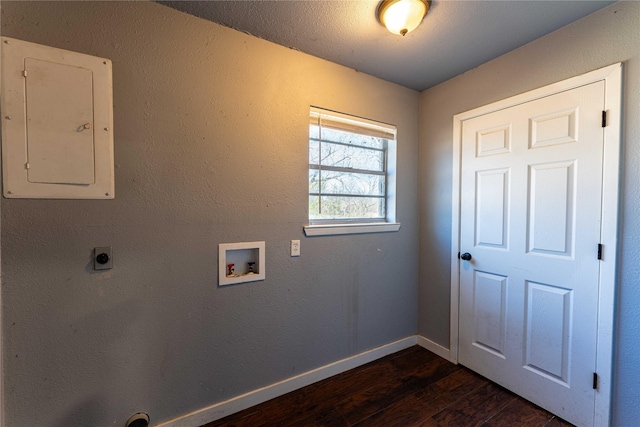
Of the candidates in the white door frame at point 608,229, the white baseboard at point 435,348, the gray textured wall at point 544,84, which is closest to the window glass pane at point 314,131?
the gray textured wall at point 544,84

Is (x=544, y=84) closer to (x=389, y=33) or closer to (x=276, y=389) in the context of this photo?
(x=389, y=33)

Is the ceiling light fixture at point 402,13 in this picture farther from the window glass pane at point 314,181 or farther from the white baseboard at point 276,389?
the white baseboard at point 276,389

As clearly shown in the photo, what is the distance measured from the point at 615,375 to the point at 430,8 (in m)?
2.27

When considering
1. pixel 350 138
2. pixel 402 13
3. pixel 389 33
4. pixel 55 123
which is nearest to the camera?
pixel 55 123

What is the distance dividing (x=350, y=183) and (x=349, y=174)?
76mm

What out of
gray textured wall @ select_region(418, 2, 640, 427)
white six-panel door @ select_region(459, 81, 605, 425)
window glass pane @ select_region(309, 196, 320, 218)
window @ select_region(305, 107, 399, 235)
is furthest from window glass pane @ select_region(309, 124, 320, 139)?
white six-panel door @ select_region(459, 81, 605, 425)

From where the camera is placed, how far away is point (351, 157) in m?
2.15

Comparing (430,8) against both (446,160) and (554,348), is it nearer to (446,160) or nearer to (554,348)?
(446,160)

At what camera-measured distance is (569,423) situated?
155 cm

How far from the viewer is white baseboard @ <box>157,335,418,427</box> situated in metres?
1.53

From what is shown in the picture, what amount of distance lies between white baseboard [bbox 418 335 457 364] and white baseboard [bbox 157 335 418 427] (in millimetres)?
205

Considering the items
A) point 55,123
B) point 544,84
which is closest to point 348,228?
point 544,84

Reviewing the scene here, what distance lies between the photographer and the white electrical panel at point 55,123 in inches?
44.3

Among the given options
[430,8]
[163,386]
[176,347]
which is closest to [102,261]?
[176,347]
